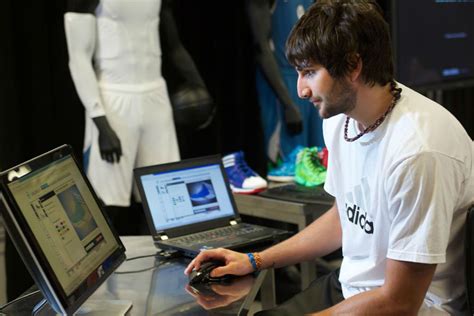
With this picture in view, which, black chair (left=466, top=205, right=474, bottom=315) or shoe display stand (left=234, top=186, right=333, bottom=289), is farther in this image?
shoe display stand (left=234, top=186, right=333, bottom=289)

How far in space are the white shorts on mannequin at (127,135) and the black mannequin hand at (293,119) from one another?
76 centimetres

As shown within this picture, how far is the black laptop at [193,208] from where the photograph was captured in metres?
2.05

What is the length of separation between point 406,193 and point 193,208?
0.77 meters

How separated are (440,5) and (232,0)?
1.11m

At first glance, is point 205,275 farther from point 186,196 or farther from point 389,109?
point 389,109

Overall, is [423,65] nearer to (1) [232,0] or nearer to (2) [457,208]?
(1) [232,0]

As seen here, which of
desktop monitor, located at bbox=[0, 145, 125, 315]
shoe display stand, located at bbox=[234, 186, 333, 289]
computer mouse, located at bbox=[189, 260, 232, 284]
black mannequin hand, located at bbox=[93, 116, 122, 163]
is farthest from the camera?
black mannequin hand, located at bbox=[93, 116, 122, 163]

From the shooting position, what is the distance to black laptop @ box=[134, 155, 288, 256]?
2.05 meters

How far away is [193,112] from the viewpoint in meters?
3.45

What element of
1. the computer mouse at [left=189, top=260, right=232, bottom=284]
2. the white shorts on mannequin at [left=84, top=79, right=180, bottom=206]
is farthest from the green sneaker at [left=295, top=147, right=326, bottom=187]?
the computer mouse at [left=189, top=260, right=232, bottom=284]

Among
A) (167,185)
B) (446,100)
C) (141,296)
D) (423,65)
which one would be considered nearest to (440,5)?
(423,65)

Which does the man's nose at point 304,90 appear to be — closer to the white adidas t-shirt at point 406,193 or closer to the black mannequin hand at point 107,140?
the white adidas t-shirt at point 406,193

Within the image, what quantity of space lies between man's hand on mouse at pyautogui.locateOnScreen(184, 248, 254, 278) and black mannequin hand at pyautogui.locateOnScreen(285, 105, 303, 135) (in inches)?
77.7

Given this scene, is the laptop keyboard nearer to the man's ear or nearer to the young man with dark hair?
the young man with dark hair
